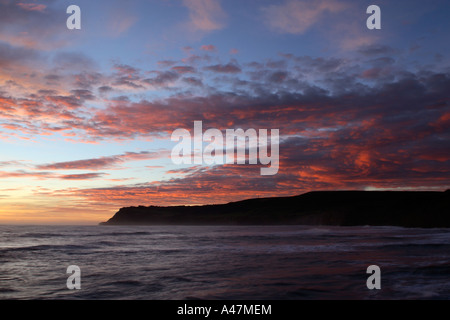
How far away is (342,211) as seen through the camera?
12025cm

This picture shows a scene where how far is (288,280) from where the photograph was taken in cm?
1396

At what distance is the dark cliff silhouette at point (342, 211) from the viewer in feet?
272

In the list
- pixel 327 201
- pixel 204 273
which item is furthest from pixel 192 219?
pixel 204 273

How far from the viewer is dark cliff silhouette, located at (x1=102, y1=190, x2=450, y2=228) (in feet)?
272

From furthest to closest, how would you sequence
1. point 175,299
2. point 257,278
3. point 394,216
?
point 394,216 → point 257,278 → point 175,299
